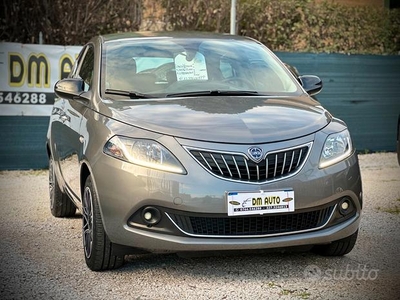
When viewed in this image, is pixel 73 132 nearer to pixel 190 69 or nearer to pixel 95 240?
pixel 190 69

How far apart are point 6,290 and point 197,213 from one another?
1.34 meters

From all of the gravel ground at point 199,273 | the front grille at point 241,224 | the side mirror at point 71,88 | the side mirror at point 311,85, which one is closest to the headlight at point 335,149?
the front grille at point 241,224

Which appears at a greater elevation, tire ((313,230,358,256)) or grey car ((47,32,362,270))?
grey car ((47,32,362,270))

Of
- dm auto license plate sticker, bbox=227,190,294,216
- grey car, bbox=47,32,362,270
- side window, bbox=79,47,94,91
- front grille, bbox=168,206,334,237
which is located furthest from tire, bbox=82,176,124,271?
side window, bbox=79,47,94,91

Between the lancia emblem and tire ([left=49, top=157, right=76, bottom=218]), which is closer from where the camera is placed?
the lancia emblem

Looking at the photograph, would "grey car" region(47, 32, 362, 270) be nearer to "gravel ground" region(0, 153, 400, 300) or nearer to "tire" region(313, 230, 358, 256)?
"tire" region(313, 230, 358, 256)

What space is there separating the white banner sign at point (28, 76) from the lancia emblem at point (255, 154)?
288 inches

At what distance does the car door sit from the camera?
6715 mm

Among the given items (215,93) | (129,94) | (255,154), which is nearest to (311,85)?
(215,93)

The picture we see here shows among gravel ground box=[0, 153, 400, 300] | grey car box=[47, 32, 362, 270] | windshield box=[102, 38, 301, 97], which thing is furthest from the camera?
windshield box=[102, 38, 301, 97]

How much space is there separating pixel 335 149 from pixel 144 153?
4.41 ft

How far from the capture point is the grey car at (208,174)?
5.62m

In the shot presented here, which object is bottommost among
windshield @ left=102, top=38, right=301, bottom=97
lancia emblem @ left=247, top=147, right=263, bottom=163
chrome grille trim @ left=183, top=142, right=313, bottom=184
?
chrome grille trim @ left=183, top=142, right=313, bottom=184

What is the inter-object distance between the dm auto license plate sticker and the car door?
1413 millimetres
